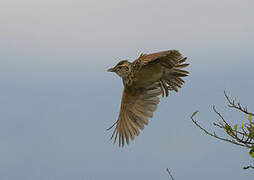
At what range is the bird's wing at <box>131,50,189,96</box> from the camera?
528 cm

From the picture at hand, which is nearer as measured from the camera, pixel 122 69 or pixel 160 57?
pixel 160 57

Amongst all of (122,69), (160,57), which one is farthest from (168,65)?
(122,69)

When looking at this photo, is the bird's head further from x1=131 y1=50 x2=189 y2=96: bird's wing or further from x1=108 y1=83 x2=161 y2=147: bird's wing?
x1=108 y1=83 x2=161 y2=147: bird's wing

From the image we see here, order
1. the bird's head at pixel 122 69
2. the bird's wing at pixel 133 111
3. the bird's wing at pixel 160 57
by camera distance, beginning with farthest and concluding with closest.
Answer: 1. the bird's wing at pixel 133 111
2. the bird's head at pixel 122 69
3. the bird's wing at pixel 160 57

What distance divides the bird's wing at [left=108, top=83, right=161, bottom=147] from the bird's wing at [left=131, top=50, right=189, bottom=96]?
0.29 metres

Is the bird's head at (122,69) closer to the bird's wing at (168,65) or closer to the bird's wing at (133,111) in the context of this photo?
the bird's wing at (168,65)

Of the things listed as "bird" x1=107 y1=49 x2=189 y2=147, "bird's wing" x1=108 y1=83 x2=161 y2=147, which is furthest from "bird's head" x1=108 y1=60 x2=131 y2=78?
"bird's wing" x1=108 y1=83 x2=161 y2=147

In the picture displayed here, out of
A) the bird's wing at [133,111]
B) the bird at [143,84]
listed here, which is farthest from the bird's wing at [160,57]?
the bird's wing at [133,111]

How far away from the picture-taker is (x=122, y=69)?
18.4ft

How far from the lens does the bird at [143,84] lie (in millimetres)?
5477

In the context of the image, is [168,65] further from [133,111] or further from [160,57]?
[133,111]

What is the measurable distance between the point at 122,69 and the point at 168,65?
59 cm

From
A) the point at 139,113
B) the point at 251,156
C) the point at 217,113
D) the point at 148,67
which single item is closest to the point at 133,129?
the point at 139,113

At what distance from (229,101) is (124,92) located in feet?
8.42
